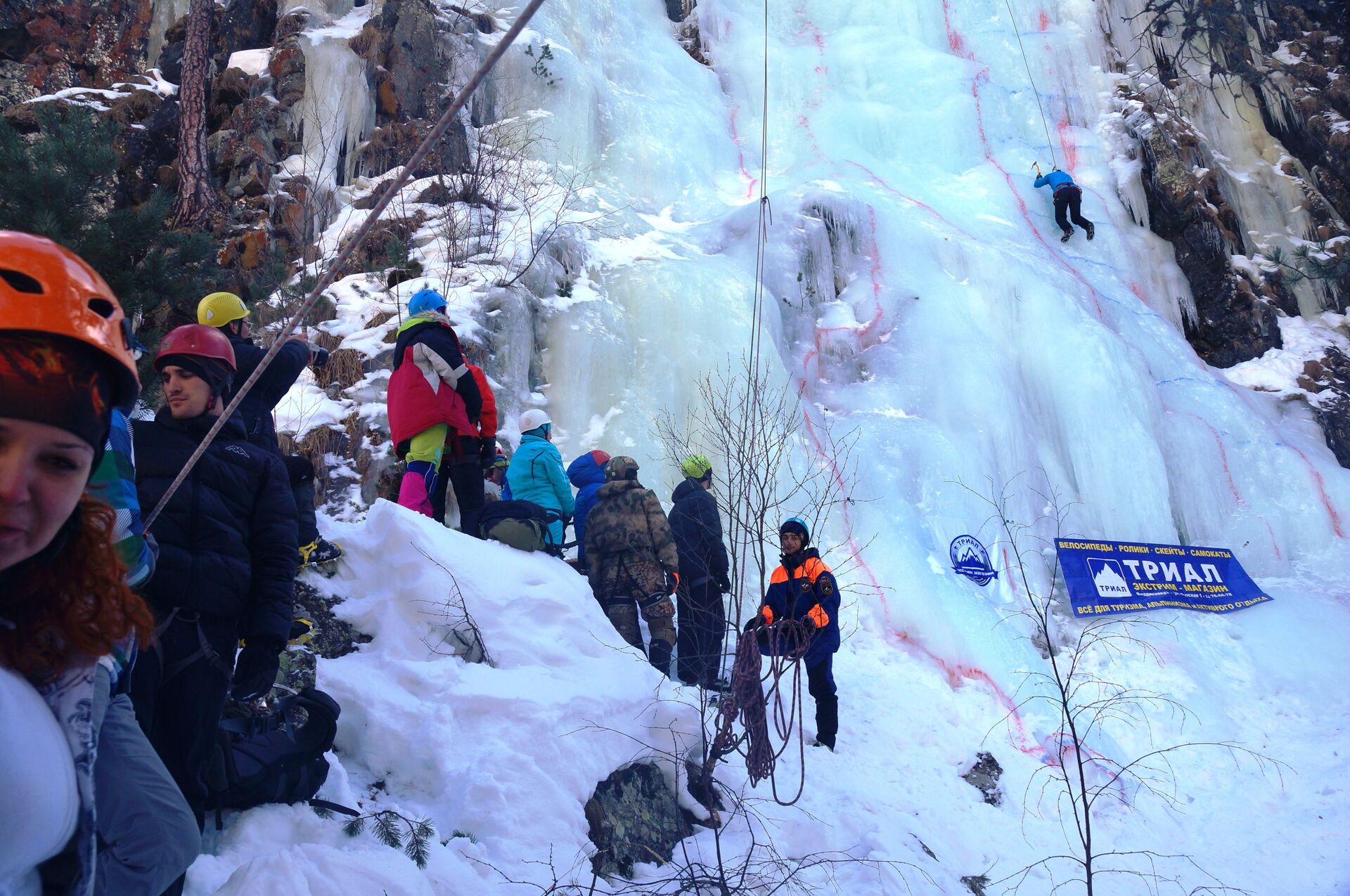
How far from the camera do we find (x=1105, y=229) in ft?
36.3

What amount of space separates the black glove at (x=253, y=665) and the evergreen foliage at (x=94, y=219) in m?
3.66

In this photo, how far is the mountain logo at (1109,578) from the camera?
755 centimetres

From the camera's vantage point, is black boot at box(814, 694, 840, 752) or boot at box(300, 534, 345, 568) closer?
boot at box(300, 534, 345, 568)

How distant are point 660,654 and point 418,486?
4.92ft

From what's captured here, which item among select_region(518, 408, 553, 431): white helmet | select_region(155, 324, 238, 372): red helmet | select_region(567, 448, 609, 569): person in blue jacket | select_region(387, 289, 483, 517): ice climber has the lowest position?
select_region(567, 448, 609, 569): person in blue jacket

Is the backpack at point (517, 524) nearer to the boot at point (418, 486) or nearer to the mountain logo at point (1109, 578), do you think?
the boot at point (418, 486)

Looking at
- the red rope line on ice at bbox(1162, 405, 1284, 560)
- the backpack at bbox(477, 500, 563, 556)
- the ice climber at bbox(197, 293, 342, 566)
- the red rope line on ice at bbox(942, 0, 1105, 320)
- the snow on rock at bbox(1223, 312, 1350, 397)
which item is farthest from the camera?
the snow on rock at bbox(1223, 312, 1350, 397)

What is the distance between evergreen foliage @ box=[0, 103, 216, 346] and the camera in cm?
502

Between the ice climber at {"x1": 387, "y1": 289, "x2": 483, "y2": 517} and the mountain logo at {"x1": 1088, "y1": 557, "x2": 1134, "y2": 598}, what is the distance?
210 inches

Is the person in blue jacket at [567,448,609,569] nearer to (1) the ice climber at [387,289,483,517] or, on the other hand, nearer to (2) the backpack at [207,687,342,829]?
(1) the ice climber at [387,289,483,517]

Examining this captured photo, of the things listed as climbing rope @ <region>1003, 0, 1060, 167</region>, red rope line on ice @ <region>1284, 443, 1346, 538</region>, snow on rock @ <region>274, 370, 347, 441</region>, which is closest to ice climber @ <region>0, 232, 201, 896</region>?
snow on rock @ <region>274, 370, 347, 441</region>

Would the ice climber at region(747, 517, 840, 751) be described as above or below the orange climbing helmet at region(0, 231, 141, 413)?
below

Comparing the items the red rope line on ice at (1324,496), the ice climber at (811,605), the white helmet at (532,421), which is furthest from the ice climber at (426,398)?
the red rope line on ice at (1324,496)

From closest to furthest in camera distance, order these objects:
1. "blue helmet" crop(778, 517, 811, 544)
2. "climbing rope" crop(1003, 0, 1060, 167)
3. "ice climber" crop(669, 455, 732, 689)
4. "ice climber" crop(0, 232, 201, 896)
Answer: "ice climber" crop(0, 232, 201, 896)
"blue helmet" crop(778, 517, 811, 544)
"ice climber" crop(669, 455, 732, 689)
"climbing rope" crop(1003, 0, 1060, 167)
